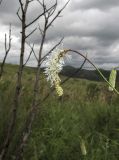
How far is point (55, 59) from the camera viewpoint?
2.18m

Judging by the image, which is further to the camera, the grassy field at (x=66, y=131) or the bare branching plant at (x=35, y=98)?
the grassy field at (x=66, y=131)

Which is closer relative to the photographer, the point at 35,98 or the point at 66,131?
the point at 35,98

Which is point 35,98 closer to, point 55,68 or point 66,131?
point 55,68

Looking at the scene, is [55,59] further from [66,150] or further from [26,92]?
[26,92]

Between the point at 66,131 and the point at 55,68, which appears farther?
the point at 66,131

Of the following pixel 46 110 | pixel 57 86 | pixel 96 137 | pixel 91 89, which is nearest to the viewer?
pixel 57 86

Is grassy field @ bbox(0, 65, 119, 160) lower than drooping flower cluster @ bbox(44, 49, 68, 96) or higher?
lower

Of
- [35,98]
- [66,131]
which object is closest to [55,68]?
[35,98]

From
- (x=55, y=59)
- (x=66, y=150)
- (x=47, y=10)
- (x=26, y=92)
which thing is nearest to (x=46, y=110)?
(x=26, y=92)

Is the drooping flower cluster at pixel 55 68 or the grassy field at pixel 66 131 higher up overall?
the drooping flower cluster at pixel 55 68

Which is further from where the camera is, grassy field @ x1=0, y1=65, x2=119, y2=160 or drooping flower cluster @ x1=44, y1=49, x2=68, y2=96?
grassy field @ x1=0, y1=65, x2=119, y2=160

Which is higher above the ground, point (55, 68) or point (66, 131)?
point (55, 68)

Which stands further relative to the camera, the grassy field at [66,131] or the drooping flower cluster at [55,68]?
the grassy field at [66,131]

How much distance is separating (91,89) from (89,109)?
5070mm
